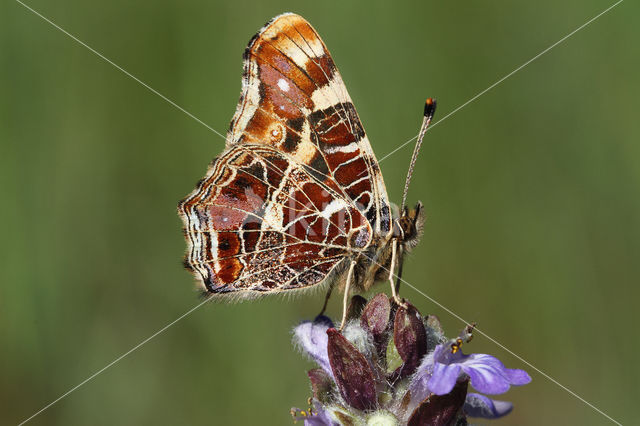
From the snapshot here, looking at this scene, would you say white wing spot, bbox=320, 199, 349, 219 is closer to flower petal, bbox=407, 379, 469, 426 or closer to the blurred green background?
flower petal, bbox=407, 379, 469, 426

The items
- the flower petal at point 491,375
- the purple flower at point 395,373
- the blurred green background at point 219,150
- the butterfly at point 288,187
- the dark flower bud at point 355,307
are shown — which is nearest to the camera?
the flower petal at point 491,375

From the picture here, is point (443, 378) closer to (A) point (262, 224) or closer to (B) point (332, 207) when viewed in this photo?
(B) point (332, 207)

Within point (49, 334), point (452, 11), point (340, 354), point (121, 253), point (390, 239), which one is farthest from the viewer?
point (452, 11)

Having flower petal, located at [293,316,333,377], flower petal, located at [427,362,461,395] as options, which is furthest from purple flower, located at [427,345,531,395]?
flower petal, located at [293,316,333,377]

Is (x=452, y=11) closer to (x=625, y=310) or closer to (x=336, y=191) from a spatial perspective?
(x=625, y=310)

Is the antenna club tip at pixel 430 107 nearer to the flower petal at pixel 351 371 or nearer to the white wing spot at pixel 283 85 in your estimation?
the white wing spot at pixel 283 85

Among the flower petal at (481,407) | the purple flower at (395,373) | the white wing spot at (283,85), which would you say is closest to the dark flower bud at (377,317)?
the purple flower at (395,373)

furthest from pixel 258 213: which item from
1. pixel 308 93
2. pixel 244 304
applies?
pixel 244 304
